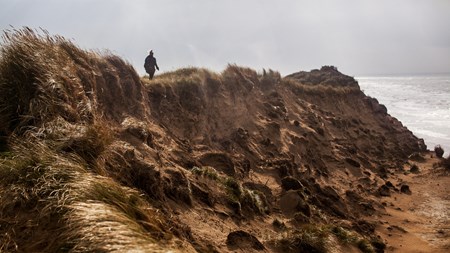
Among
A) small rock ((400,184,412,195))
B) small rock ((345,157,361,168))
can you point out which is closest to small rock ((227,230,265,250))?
small rock ((400,184,412,195))

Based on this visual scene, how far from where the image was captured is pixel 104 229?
340cm

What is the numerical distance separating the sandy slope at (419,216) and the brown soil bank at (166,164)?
539mm

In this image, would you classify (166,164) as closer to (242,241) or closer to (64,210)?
(242,241)

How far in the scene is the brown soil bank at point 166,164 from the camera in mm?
3764

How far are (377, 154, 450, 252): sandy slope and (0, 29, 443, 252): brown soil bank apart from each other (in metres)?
0.54

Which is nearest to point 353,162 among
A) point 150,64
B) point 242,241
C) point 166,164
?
point 150,64

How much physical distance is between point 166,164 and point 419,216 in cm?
946

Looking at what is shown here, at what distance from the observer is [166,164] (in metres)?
7.93

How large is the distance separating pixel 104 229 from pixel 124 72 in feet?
28.0

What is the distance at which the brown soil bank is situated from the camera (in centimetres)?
376

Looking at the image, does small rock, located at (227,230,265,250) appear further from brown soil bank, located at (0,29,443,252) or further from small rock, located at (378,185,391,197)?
small rock, located at (378,185,391,197)

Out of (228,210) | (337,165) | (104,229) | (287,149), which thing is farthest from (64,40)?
(337,165)

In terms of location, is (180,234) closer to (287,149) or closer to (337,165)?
(287,149)

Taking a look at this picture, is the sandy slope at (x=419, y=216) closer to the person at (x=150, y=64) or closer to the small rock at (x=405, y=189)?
the small rock at (x=405, y=189)
